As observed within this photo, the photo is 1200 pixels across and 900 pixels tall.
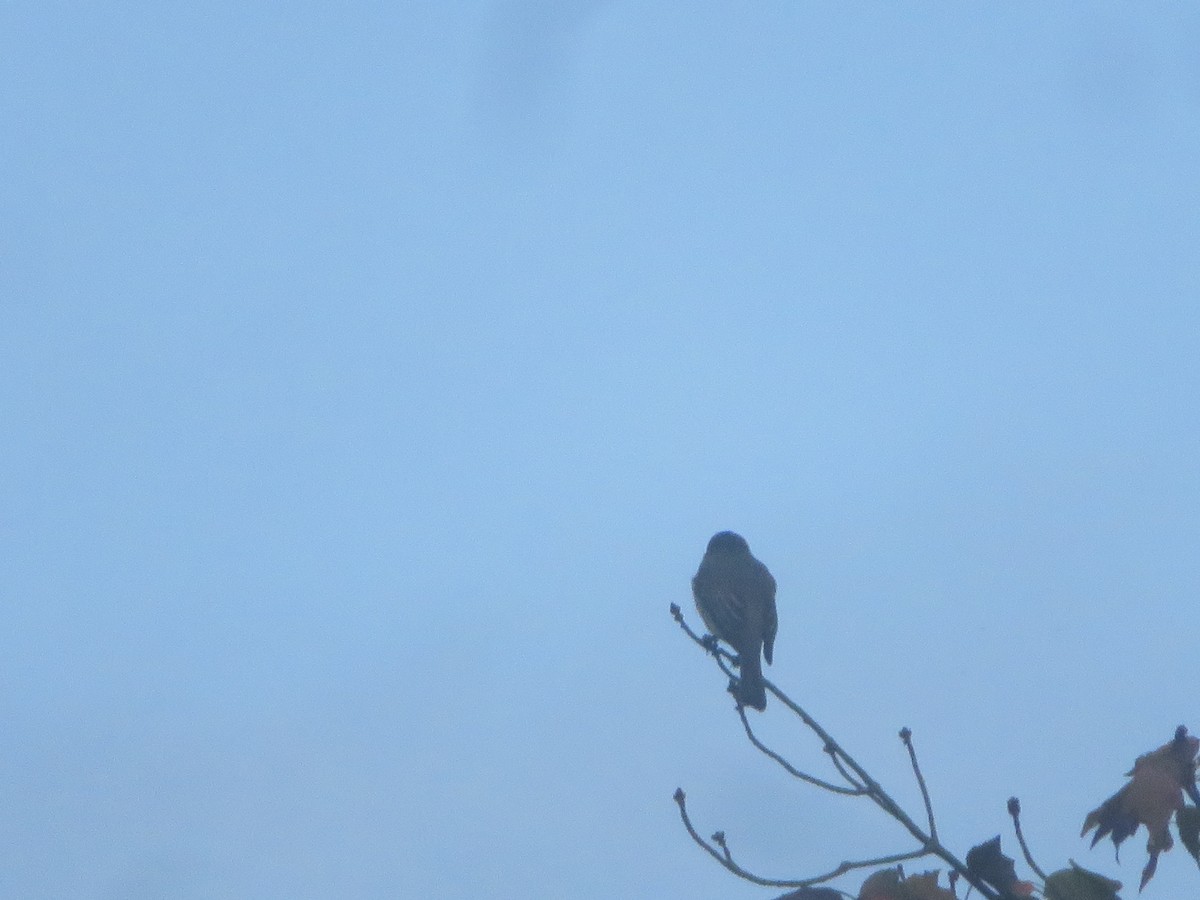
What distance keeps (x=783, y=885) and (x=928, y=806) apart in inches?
20.3

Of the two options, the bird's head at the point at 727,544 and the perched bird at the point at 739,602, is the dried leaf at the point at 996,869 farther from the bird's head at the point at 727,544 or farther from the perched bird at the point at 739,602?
the bird's head at the point at 727,544

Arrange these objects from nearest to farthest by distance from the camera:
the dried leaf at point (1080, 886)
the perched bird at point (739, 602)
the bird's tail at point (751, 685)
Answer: the dried leaf at point (1080, 886), the bird's tail at point (751, 685), the perched bird at point (739, 602)

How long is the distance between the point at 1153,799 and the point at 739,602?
6786 millimetres

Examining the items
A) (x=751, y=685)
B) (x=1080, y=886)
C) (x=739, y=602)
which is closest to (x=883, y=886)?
(x=1080, y=886)

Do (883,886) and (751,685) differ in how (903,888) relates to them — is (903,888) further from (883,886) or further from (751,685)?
(751,685)

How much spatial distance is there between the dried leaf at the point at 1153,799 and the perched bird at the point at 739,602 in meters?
5.75

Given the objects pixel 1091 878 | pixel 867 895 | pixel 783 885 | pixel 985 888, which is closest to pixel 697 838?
pixel 783 885

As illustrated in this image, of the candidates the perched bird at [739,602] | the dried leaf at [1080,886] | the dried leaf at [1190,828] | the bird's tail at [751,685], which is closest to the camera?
the dried leaf at [1080,886]

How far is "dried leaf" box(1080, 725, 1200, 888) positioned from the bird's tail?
4.45 feet

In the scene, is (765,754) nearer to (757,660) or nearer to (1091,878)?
(1091,878)

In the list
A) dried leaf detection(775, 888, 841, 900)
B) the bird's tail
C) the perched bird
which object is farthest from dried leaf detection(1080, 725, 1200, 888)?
the perched bird

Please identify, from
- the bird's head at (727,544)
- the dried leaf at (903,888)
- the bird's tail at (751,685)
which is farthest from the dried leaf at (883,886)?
the bird's head at (727,544)

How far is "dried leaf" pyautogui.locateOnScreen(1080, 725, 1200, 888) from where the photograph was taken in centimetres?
408

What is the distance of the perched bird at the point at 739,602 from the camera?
1052 centimetres
